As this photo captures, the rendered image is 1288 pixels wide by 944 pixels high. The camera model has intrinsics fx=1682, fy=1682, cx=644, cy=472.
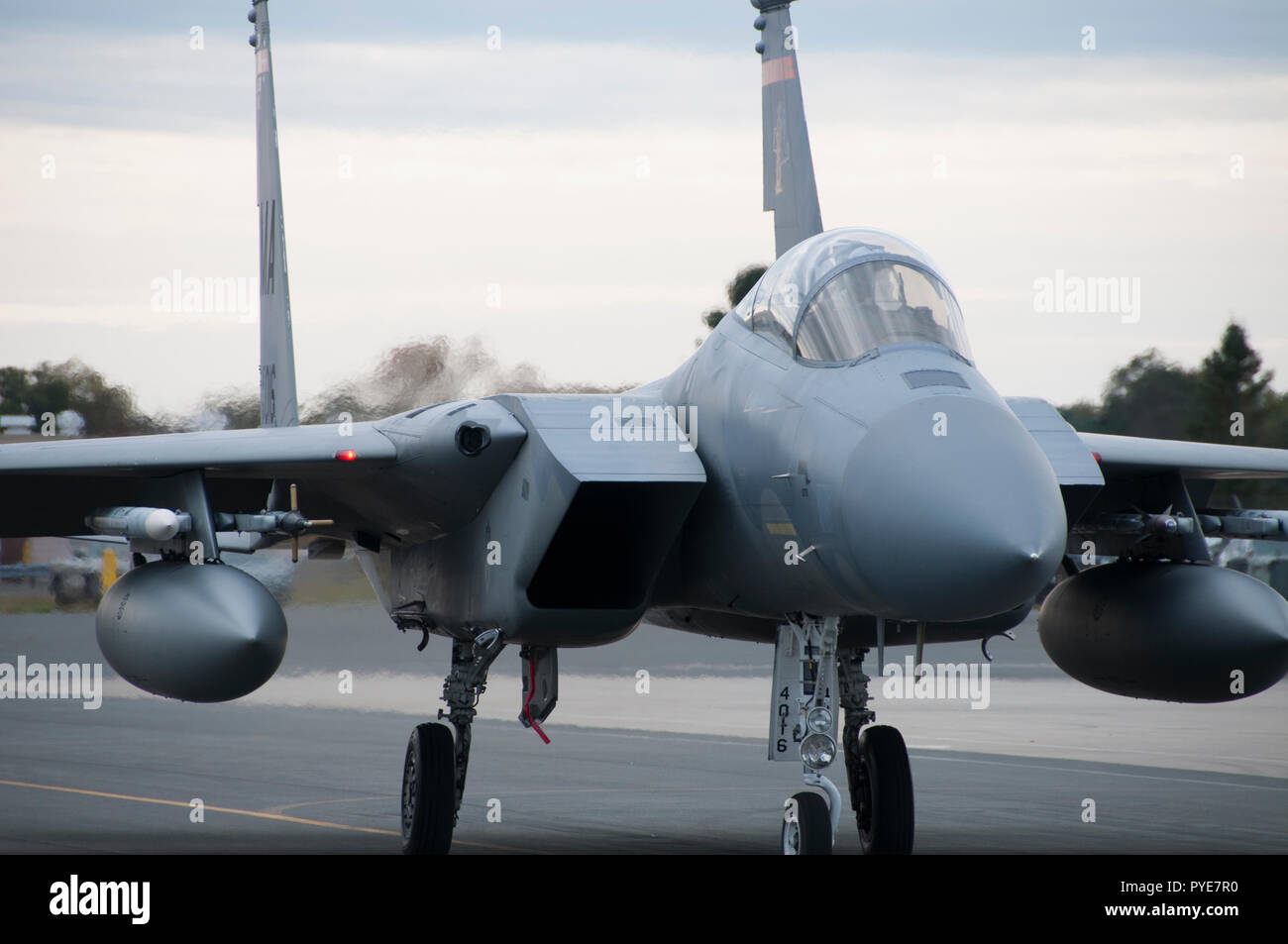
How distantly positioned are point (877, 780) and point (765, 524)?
2682mm

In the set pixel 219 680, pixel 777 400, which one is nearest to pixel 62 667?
pixel 219 680

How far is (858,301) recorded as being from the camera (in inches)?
296

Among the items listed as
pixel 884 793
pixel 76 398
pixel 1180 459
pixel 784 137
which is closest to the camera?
pixel 884 793

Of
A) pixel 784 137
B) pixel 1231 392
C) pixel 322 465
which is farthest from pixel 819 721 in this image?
pixel 1231 392

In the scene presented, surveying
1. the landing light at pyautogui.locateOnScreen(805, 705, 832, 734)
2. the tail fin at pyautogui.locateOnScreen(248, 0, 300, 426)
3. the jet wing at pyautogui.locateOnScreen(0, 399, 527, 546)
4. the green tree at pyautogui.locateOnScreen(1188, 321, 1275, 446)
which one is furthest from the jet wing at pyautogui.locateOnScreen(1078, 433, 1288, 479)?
the green tree at pyautogui.locateOnScreen(1188, 321, 1275, 446)

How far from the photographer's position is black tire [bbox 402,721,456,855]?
9.65 m

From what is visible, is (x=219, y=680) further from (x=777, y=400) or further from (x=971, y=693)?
(x=971, y=693)

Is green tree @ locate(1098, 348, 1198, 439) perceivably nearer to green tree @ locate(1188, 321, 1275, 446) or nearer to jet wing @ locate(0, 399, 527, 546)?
green tree @ locate(1188, 321, 1275, 446)

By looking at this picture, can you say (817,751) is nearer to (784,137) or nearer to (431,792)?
(431,792)

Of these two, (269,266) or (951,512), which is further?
(269,266)

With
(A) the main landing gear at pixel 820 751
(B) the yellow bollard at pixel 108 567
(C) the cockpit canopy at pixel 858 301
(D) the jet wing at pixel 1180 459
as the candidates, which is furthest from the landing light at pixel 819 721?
(B) the yellow bollard at pixel 108 567

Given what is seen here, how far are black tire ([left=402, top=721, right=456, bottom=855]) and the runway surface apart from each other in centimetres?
92

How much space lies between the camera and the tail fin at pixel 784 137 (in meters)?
14.2
